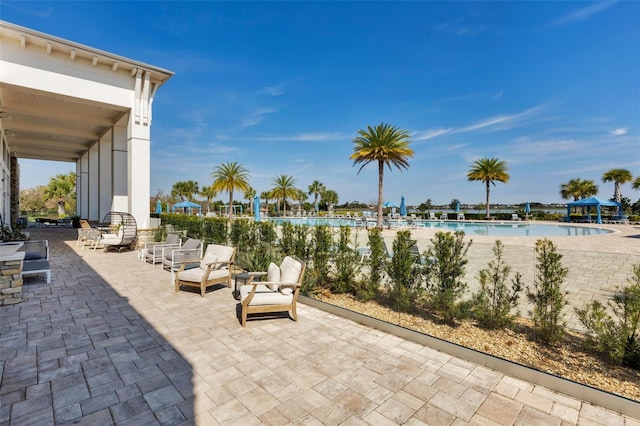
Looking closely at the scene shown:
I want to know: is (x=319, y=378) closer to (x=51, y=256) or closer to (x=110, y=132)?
(x=51, y=256)

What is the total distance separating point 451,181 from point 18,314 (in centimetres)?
3955

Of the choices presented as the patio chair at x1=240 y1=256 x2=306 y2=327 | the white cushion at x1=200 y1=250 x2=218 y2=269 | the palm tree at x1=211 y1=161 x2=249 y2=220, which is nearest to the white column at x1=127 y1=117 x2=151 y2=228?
the white cushion at x1=200 y1=250 x2=218 y2=269

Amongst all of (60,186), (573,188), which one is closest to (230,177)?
(60,186)

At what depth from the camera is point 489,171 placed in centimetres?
3206

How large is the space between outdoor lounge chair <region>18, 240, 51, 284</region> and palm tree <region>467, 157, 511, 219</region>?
35.2 m

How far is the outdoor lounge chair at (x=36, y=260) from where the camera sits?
616 cm

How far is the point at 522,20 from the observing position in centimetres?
903

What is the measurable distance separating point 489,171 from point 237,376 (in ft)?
116

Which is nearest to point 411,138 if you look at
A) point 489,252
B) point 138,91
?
point 138,91

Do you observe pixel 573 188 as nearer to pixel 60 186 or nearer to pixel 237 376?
pixel 237 376

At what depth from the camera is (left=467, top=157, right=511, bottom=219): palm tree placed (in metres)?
31.9

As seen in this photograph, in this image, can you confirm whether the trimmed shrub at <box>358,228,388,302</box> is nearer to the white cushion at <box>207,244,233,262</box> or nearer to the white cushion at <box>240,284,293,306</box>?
the white cushion at <box>240,284,293,306</box>

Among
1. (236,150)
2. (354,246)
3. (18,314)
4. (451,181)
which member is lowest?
(18,314)

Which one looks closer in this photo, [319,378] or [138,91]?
[319,378]
